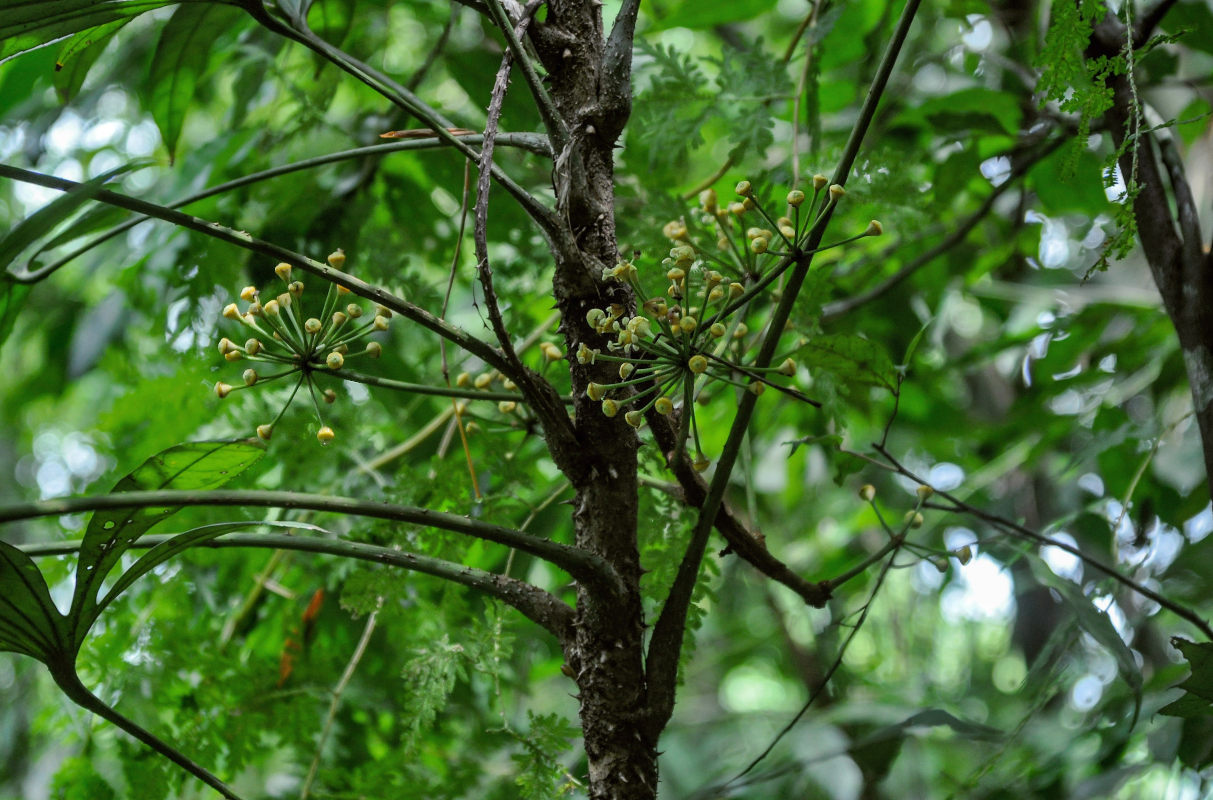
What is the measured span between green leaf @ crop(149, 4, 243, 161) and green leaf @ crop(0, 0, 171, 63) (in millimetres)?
165

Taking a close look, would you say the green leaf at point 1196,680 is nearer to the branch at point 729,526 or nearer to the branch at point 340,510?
the branch at point 729,526

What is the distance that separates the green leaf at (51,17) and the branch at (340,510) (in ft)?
0.74

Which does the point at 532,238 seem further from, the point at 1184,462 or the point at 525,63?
the point at 1184,462

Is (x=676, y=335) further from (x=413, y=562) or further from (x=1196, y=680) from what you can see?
(x=1196, y=680)

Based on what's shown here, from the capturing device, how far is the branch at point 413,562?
1.36ft

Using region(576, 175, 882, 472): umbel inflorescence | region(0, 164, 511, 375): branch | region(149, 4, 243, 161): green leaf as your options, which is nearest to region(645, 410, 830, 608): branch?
region(576, 175, 882, 472): umbel inflorescence

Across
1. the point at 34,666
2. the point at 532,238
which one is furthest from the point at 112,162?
the point at 532,238

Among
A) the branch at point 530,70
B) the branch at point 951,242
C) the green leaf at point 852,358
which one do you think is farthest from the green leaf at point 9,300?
the branch at point 951,242

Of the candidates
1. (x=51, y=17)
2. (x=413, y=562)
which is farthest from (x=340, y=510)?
(x=51, y=17)

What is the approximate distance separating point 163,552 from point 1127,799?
145 cm

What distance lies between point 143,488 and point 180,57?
39cm

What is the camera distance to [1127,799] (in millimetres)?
1386

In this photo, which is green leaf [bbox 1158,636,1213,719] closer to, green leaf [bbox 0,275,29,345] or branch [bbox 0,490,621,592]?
branch [bbox 0,490,621,592]

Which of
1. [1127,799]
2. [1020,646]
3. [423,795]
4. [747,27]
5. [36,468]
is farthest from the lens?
[36,468]
